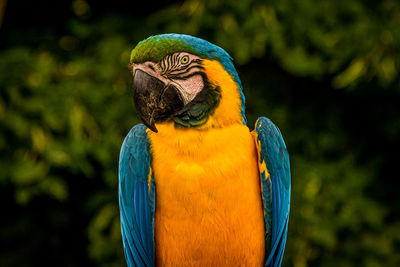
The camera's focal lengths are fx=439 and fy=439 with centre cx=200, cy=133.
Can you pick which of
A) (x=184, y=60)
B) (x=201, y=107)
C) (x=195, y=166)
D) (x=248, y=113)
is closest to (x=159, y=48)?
(x=184, y=60)

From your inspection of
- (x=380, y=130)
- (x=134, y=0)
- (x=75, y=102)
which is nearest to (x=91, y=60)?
(x=75, y=102)

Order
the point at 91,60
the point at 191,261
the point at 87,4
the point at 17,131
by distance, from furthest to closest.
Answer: the point at 87,4, the point at 91,60, the point at 17,131, the point at 191,261

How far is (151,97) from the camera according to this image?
1.31 meters

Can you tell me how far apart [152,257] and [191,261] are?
141mm

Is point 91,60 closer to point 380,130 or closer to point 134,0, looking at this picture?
point 134,0

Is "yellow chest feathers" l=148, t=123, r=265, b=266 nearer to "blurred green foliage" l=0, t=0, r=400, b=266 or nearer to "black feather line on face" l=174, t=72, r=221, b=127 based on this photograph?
"black feather line on face" l=174, t=72, r=221, b=127

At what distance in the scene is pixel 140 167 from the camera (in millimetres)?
1439

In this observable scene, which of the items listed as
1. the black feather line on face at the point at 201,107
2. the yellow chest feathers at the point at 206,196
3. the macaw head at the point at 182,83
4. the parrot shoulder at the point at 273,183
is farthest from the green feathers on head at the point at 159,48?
the parrot shoulder at the point at 273,183

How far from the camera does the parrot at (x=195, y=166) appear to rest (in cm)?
132

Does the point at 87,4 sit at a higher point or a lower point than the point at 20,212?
higher

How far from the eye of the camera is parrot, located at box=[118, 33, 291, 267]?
4.34 ft

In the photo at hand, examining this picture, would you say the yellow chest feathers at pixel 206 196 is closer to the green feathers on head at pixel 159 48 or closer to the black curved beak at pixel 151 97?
the black curved beak at pixel 151 97

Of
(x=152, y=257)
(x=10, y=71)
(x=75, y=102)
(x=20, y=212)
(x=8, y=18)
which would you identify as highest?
(x=8, y=18)

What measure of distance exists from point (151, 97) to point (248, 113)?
1.54 meters
